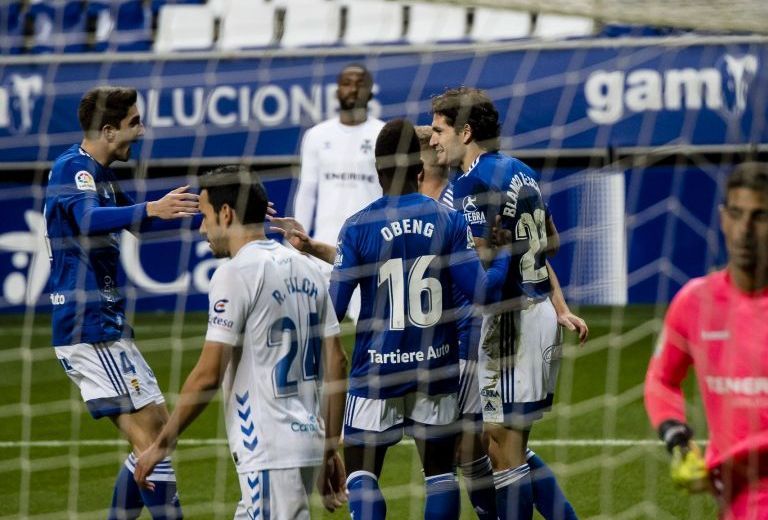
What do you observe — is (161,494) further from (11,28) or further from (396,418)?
(11,28)

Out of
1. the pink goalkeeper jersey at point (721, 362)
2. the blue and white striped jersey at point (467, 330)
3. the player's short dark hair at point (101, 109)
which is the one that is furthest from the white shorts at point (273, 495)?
the player's short dark hair at point (101, 109)

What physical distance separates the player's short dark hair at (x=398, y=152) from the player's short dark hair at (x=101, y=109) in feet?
4.24

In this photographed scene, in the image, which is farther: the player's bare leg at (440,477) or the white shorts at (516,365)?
the white shorts at (516,365)

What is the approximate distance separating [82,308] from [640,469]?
3261 mm

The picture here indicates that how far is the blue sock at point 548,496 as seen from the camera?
5.62 m

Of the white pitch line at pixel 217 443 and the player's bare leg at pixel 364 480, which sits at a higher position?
the player's bare leg at pixel 364 480

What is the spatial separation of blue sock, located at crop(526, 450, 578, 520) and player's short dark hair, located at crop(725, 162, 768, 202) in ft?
7.26

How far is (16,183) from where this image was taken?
41.1 feet

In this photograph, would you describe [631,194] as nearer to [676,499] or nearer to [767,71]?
[767,71]

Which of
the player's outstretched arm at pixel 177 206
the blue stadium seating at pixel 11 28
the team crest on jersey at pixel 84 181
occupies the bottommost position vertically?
the player's outstretched arm at pixel 177 206

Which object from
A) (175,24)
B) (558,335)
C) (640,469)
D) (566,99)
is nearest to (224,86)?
(175,24)

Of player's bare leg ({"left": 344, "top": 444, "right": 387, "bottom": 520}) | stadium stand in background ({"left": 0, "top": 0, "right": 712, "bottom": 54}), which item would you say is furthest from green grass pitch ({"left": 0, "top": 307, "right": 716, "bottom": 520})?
stadium stand in background ({"left": 0, "top": 0, "right": 712, "bottom": 54})

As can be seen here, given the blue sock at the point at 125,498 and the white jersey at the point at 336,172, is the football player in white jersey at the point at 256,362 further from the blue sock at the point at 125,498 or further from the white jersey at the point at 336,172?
the white jersey at the point at 336,172

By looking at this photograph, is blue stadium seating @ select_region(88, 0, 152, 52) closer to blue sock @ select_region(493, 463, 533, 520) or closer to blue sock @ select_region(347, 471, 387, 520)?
blue sock @ select_region(493, 463, 533, 520)
